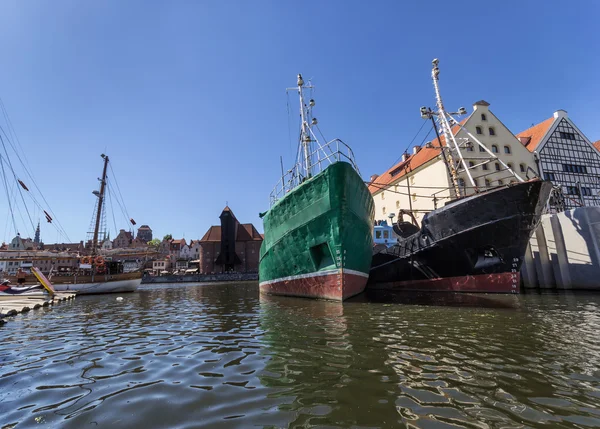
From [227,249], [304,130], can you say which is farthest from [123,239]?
[304,130]

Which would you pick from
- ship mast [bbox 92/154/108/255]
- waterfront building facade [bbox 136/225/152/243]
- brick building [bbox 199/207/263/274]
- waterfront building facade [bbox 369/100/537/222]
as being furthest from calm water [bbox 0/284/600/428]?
waterfront building facade [bbox 136/225/152/243]

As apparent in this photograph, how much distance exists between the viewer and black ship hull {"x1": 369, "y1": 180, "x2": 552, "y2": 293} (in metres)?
14.4

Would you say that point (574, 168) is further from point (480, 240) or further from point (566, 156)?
point (480, 240)

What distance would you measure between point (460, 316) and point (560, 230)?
1478 cm

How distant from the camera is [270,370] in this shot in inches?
193

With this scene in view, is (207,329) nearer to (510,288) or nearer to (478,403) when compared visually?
(478,403)

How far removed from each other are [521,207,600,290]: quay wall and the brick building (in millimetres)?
53115

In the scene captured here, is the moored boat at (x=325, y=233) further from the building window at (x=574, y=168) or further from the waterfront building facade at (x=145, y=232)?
the waterfront building facade at (x=145, y=232)

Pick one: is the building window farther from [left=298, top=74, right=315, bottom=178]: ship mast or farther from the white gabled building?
[left=298, top=74, right=315, bottom=178]: ship mast

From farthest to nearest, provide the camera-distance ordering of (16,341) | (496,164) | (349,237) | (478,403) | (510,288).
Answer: (496,164), (510,288), (349,237), (16,341), (478,403)

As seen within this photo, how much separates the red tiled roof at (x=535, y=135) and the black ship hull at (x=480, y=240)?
81.7 ft

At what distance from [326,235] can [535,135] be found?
1399 inches

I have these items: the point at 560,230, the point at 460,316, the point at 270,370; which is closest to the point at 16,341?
the point at 270,370

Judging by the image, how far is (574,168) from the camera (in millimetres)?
33562
